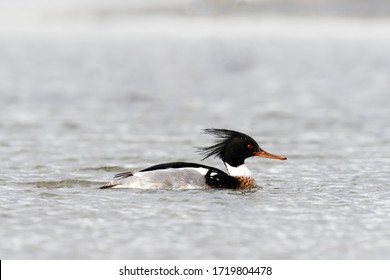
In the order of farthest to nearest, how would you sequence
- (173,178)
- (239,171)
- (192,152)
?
(192,152) < (239,171) < (173,178)

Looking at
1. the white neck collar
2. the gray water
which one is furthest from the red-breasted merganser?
the gray water

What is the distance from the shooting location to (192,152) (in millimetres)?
17859

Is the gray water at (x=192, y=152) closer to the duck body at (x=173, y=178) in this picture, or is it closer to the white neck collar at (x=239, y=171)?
the duck body at (x=173, y=178)

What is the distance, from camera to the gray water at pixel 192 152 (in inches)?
424

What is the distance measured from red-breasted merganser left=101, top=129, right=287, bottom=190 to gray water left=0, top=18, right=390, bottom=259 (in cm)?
25

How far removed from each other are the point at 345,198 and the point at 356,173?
93.4 inches

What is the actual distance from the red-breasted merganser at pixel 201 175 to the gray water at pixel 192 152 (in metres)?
0.25

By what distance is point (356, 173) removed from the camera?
50.6 feet

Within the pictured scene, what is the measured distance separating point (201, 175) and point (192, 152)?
4073 millimetres

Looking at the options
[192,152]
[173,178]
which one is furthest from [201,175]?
[192,152]

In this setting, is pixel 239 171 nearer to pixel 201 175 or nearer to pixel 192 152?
pixel 201 175

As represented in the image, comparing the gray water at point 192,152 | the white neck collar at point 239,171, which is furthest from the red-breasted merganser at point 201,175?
the gray water at point 192,152

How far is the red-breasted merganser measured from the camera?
13680 mm

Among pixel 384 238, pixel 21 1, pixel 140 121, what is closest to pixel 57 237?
pixel 384 238
